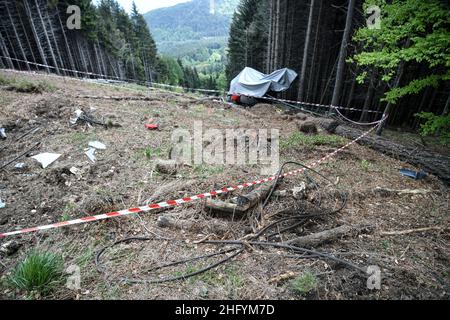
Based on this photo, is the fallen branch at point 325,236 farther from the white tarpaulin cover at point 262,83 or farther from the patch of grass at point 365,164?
the white tarpaulin cover at point 262,83

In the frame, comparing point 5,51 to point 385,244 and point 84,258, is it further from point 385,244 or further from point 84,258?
point 385,244

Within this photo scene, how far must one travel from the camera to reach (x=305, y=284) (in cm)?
273

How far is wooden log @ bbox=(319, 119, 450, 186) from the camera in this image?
610 centimetres

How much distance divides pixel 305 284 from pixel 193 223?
6.15 ft

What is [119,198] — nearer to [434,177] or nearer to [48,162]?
[48,162]

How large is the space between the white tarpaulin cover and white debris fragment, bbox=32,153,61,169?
41.1ft

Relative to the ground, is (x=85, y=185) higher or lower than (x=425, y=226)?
higher

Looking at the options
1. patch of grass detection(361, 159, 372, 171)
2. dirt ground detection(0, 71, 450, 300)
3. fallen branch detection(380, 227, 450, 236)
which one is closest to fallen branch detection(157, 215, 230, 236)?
dirt ground detection(0, 71, 450, 300)

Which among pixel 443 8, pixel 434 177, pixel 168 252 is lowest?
pixel 434 177

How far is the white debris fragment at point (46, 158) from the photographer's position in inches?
213

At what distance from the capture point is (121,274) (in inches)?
115

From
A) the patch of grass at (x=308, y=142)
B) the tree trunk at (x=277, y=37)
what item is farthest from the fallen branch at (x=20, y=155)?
the tree trunk at (x=277, y=37)

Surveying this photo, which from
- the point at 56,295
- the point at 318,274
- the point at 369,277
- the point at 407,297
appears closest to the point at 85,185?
the point at 56,295

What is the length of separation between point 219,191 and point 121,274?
82.1 inches
